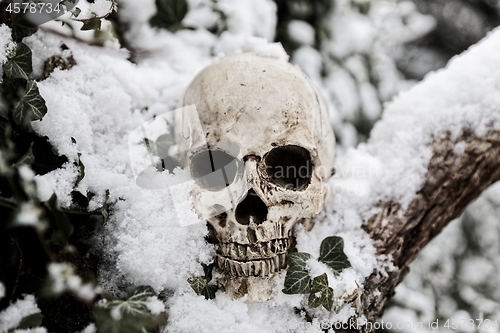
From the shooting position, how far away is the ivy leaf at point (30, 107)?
0.87m

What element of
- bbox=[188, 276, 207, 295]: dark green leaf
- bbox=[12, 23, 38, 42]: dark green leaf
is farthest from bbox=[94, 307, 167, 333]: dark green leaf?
bbox=[12, 23, 38, 42]: dark green leaf

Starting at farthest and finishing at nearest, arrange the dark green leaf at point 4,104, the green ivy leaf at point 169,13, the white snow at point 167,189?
the green ivy leaf at point 169,13 < the white snow at point 167,189 < the dark green leaf at point 4,104

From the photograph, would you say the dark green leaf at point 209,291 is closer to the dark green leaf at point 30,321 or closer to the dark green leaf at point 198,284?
the dark green leaf at point 198,284

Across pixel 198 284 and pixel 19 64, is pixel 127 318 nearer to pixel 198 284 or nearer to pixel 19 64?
pixel 198 284

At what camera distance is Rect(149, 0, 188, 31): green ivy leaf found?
63.4 inches

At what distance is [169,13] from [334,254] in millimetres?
1061

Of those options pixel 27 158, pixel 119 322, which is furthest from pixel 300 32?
pixel 119 322

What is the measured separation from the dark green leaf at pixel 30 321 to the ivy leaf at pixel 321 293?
1.84 ft

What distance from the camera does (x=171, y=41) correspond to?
5.12 feet

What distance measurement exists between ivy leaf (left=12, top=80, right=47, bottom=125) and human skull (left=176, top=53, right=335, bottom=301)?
0.35 m

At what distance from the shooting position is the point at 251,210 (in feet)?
3.72

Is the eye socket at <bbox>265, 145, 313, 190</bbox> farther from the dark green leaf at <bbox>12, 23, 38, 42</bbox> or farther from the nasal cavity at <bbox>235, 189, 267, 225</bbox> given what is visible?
the dark green leaf at <bbox>12, 23, 38, 42</bbox>

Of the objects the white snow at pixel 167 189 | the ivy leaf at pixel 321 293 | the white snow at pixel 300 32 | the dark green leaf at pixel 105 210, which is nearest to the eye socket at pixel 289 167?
the white snow at pixel 167 189

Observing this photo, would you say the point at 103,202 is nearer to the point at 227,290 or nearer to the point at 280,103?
the point at 227,290
